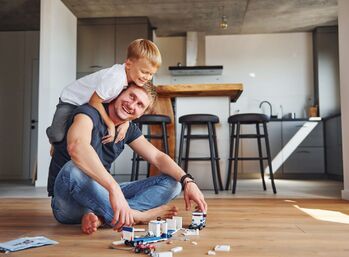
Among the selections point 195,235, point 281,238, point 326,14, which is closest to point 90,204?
point 195,235

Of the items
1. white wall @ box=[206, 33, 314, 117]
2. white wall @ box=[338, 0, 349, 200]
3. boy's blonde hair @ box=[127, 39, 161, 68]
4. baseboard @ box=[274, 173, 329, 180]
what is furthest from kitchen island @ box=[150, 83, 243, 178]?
white wall @ box=[206, 33, 314, 117]

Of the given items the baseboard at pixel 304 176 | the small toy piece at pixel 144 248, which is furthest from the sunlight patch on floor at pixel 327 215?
the baseboard at pixel 304 176

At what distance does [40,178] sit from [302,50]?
15.8ft

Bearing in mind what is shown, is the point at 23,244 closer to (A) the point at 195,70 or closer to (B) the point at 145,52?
(B) the point at 145,52

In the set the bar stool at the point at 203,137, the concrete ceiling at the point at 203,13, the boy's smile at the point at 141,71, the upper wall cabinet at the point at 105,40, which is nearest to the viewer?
the boy's smile at the point at 141,71

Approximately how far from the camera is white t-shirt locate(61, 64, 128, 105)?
169 centimetres

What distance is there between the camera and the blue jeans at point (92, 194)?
1625 mm

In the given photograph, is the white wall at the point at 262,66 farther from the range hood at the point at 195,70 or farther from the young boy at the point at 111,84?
the young boy at the point at 111,84

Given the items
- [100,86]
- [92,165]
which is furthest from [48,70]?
[92,165]

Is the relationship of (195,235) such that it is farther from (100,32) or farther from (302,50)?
(302,50)

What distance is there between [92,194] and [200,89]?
2238mm

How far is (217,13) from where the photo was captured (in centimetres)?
583

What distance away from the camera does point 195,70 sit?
21.1 feet

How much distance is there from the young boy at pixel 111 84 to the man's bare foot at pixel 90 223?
34 centimetres
